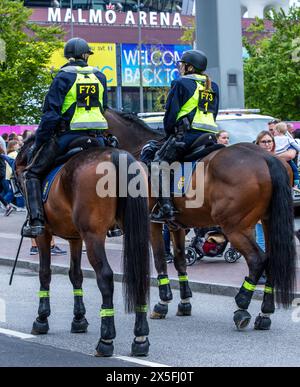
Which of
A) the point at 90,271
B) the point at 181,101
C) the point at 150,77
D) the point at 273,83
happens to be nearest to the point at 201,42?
the point at 90,271

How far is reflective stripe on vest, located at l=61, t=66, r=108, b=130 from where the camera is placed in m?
8.73

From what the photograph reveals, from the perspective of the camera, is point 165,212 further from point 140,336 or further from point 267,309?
point 140,336

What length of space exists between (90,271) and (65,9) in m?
64.5

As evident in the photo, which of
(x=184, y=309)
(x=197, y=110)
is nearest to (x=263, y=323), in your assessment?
(x=184, y=309)

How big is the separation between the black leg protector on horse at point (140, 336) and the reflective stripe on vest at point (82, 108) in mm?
1830

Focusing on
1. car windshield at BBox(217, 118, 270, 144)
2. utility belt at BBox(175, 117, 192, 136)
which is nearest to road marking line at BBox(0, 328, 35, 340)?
utility belt at BBox(175, 117, 192, 136)

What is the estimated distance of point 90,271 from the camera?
523 inches

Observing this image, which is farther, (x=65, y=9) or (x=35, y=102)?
(x=65, y=9)

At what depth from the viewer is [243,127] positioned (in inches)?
690

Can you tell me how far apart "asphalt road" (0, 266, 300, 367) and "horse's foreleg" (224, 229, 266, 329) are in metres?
0.15

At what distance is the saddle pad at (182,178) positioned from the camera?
9656mm

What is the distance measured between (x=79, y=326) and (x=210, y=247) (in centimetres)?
478

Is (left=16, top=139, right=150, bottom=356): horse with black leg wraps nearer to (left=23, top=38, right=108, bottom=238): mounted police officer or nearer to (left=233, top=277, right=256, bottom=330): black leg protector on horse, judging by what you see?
(left=23, top=38, right=108, bottom=238): mounted police officer

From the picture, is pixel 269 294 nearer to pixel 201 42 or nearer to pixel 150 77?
pixel 201 42
